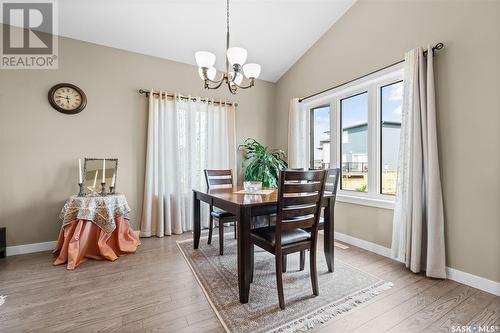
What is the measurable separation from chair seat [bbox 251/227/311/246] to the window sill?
133 cm

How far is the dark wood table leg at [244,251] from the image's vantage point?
1717 millimetres

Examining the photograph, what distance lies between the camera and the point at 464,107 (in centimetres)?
202

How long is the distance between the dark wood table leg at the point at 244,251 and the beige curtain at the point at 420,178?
5.37 ft

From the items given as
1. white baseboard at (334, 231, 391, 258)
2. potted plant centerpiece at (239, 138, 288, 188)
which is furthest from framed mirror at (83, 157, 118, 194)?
white baseboard at (334, 231, 391, 258)

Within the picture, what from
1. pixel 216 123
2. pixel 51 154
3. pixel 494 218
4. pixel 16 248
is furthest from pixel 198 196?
pixel 494 218

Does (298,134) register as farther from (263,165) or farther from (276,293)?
(276,293)

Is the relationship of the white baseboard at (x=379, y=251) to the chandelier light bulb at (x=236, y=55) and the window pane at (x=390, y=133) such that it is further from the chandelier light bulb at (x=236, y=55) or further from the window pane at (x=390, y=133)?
the chandelier light bulb at (x=236, y=55)

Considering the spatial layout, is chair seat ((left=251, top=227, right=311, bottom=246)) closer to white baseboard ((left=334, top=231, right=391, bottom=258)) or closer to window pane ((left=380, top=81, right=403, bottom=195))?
white baseboard ((left=334, top=231, right=391, bottom=258))

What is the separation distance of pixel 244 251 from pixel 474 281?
1974 millimetres

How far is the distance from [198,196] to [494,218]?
268 cm

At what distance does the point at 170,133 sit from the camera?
3.51 m

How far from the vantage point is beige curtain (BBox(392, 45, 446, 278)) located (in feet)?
6.91

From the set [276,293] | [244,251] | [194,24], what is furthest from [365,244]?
[194,24]

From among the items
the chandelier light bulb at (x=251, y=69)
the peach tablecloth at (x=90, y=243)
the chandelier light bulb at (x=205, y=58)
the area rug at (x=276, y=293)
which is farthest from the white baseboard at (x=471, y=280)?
the peach tablecloth at (x=90, y=243)
